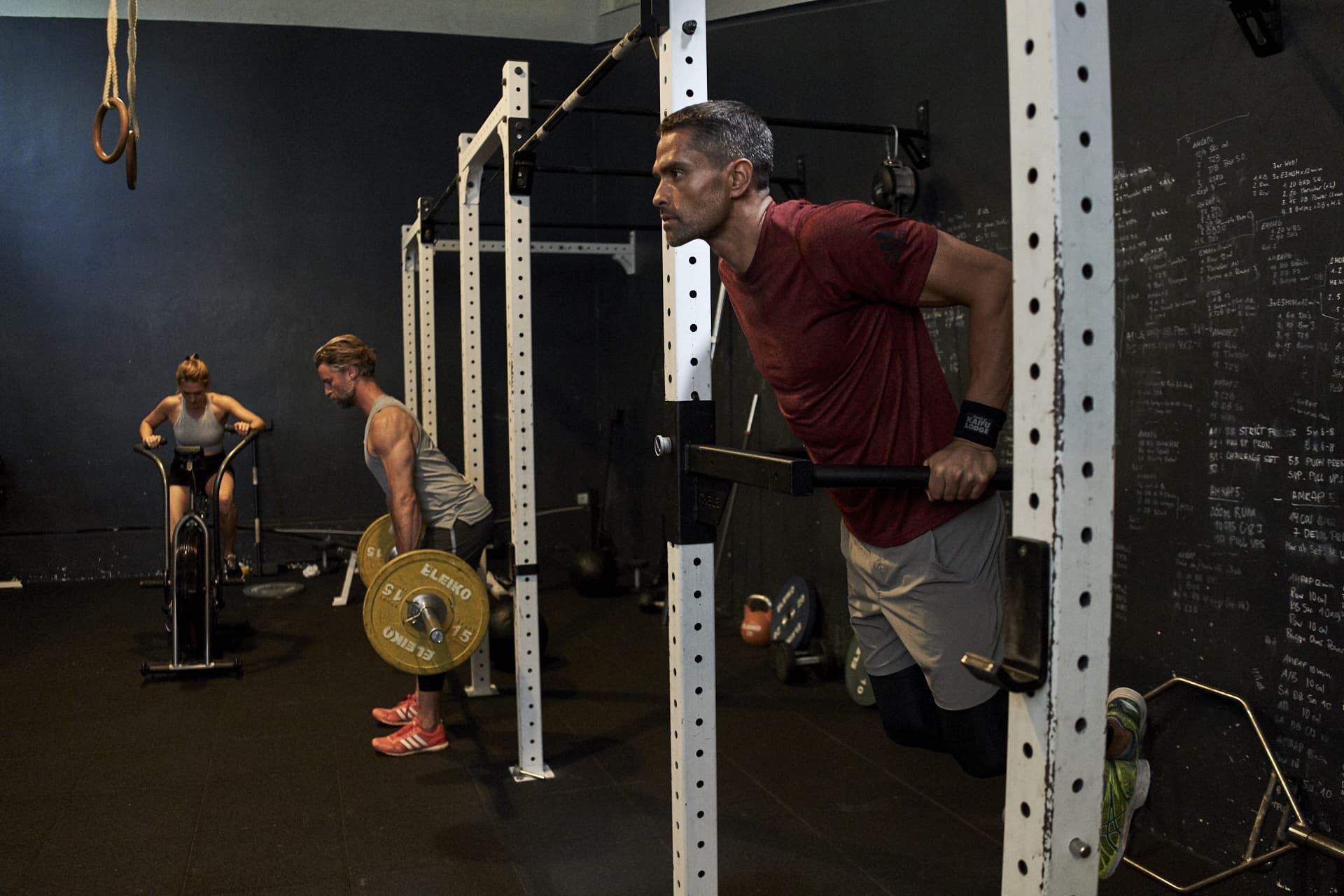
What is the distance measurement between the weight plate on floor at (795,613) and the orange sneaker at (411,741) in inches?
55.7

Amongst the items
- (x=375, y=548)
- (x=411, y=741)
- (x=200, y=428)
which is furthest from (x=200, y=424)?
(x=411, y=741)

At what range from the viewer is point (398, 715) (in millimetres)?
3562

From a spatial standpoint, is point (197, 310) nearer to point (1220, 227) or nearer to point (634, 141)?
point (634, 141)

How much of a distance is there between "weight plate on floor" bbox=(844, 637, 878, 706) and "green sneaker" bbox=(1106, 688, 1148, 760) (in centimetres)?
163

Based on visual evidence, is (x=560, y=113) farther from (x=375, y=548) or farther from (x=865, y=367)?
(x=375, y=548)

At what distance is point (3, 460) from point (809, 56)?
5316 millimetres

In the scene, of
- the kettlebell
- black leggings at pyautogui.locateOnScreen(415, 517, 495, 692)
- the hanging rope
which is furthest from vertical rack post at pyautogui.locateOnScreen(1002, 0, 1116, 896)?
the kettlebell

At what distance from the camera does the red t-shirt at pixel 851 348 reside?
1493 millimetres

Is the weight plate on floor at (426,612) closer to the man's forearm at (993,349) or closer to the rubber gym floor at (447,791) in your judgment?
the rubber gym floor at (447,791)

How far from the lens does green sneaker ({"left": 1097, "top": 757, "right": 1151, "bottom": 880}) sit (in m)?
1.57

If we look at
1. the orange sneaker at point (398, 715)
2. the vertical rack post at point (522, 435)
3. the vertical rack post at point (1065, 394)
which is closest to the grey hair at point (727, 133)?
the vertical rack post at point (1065, 394)

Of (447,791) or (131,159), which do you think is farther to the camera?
(447,791)

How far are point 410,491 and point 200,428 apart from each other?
2.84m

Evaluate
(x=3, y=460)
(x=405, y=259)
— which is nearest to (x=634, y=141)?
(x=405, y=259)
